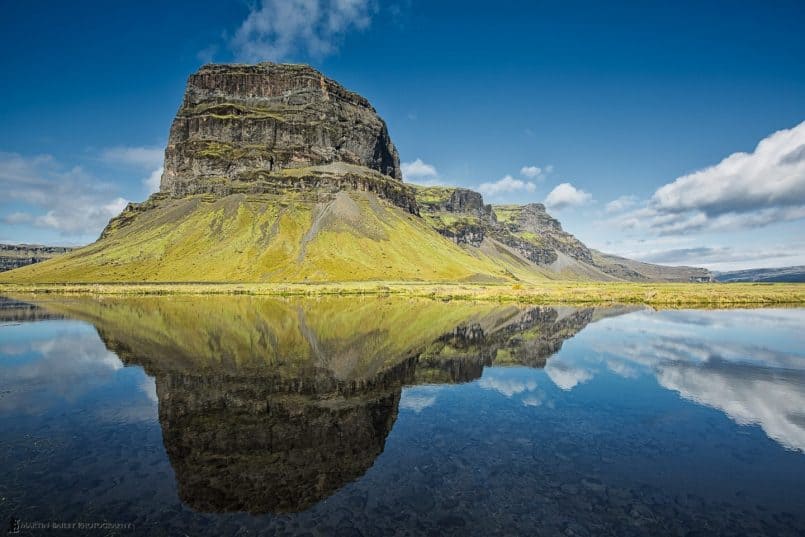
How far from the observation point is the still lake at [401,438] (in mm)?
10594

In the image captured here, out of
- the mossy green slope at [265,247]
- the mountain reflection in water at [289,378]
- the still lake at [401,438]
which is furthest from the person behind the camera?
the mossy green slope at [265,247]

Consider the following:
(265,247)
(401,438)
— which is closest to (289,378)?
(401,438)

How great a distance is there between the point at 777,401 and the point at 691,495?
481 inches

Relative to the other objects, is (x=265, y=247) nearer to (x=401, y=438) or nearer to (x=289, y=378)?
(x=289, y=378)

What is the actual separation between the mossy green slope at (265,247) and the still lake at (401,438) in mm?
110035

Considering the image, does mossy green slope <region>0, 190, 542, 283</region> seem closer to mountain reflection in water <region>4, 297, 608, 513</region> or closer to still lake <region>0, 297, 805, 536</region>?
mountain reflection in water <region>4, 297, 608, 513</region>

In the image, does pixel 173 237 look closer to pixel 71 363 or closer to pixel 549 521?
pixel 71 363

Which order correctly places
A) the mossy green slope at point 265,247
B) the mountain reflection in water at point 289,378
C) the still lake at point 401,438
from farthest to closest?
the mossy green slope at point 265,247
the mountain reflection in water at point 289,378
the still lake at point 401,438

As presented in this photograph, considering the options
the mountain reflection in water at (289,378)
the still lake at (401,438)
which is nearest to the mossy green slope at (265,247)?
the mountain reflection in water at (289,378)

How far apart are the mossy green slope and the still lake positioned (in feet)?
361

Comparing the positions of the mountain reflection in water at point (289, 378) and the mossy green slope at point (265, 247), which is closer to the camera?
the mountain reflection in water at point (289, 378)

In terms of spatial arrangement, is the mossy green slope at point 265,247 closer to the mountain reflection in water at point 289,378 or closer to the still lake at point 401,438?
the mountain reflection in water at point 289,378

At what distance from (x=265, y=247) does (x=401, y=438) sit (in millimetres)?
150679

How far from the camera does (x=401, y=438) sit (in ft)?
51.5
